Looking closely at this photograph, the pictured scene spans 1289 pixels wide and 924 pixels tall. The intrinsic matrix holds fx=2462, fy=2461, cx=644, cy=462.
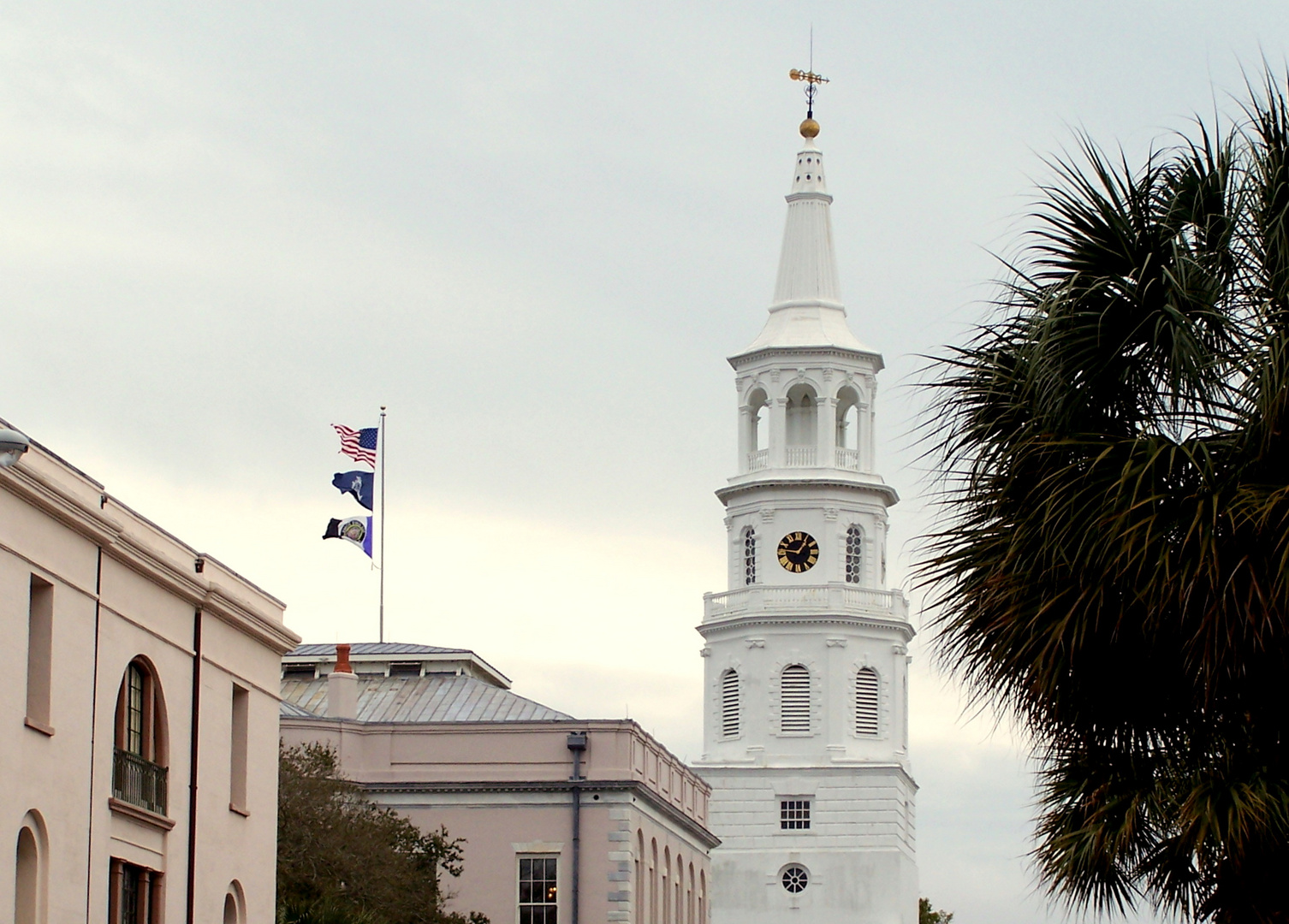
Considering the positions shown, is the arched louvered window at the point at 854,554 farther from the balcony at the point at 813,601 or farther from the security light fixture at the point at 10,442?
the security light fixture at the point at 10,442

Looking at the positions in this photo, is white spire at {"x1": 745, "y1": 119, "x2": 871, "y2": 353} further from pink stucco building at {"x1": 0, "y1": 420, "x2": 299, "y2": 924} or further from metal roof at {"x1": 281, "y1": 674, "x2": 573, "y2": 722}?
pink stucco building at {"x1": 0, "y1": 420, "x2": 299, "y2": 924}

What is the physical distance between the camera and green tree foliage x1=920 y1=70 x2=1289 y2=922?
1742 cm

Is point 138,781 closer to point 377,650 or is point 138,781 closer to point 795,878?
point 377,650

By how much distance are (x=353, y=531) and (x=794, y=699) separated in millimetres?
42325

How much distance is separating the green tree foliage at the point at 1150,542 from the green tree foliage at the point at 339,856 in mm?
27731

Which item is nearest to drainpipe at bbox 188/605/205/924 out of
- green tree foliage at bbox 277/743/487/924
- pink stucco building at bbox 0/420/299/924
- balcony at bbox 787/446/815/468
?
pink stucco building at bbox 0/420/299/924

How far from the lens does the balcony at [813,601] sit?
10838 centimetres

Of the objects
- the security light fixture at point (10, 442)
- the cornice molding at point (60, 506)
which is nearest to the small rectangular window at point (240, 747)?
the cornice molding at point (60, 506)

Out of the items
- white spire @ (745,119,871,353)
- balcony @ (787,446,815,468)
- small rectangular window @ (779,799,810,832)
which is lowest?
small rectangular window @ (779,799,810,832)

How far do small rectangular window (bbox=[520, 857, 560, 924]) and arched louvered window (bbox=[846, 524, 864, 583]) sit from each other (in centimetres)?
4644

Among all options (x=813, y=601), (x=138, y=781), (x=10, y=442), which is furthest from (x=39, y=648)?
(x=813, y=601)

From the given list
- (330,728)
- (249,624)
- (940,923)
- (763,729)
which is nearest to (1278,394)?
(249,624)

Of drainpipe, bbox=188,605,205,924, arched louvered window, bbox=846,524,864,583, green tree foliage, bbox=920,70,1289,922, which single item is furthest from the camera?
arched louvered window, bbox=846,524,864,583

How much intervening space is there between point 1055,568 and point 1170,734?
1.60m
